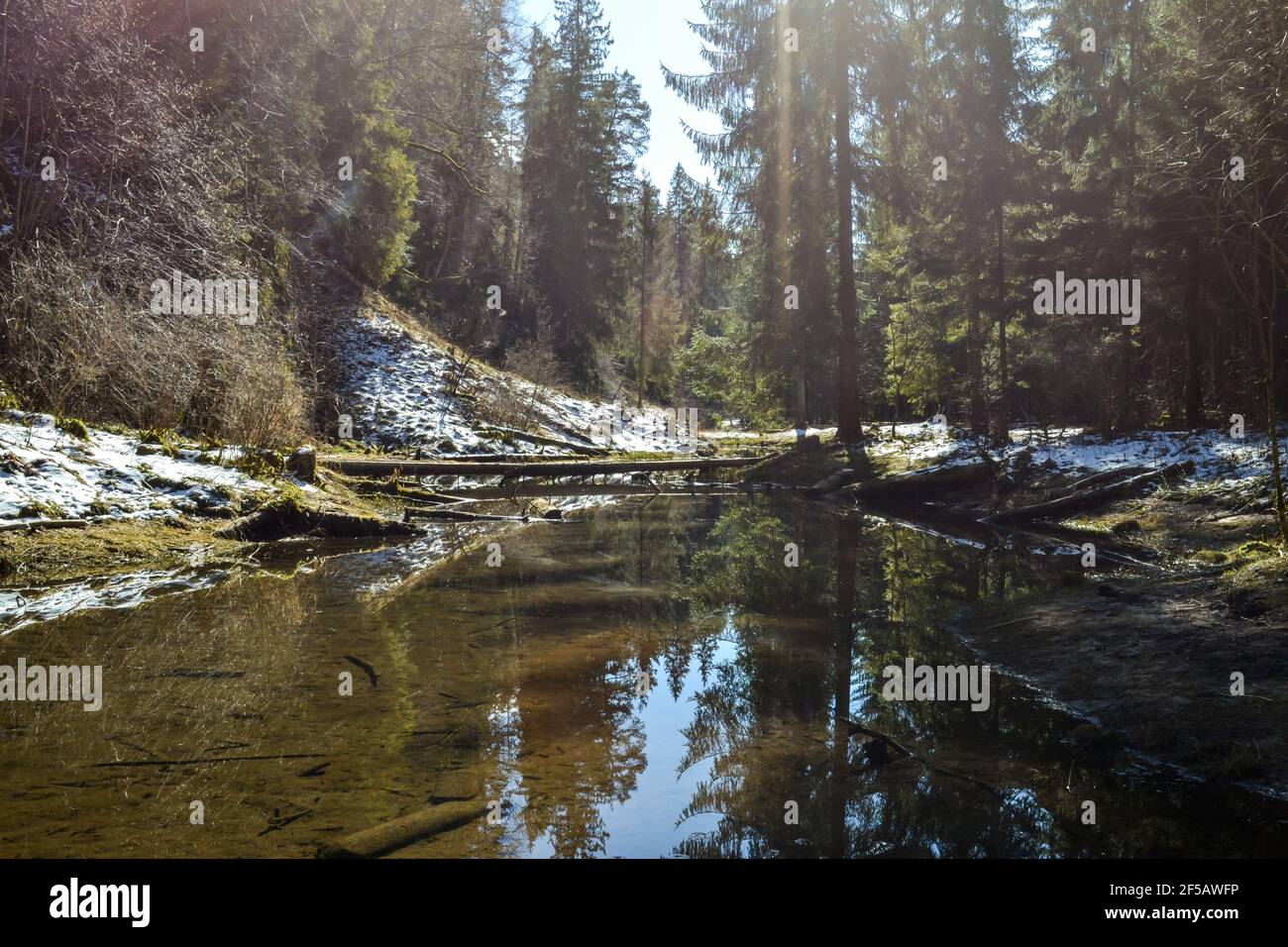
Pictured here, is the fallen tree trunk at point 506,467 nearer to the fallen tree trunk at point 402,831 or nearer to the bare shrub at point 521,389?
the bare shrub at point 521,389

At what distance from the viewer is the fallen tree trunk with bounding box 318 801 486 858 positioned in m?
3.12

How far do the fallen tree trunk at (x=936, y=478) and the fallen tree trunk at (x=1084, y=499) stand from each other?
243cm

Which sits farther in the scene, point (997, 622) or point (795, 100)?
point (795, 100)

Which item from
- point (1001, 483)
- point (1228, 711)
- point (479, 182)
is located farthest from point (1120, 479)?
point (479, 182)

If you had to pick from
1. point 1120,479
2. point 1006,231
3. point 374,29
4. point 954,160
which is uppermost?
point 374,29

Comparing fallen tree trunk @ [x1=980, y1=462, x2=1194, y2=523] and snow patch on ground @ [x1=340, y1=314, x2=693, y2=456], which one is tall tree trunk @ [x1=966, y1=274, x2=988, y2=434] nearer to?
fallen tree trunk @ [x1=980, y1=462, x2=1194, y2=523]

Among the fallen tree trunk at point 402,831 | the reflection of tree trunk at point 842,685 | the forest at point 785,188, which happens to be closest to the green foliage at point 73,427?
the forest at point 785,188

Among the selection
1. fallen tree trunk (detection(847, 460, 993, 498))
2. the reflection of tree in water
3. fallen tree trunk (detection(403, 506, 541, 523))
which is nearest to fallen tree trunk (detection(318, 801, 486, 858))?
the reflection of tree in water

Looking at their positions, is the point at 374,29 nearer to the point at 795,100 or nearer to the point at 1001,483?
the point at 795,100

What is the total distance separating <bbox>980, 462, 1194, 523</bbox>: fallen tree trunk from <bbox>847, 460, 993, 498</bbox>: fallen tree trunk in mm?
2429

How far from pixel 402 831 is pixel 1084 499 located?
13.6 meters

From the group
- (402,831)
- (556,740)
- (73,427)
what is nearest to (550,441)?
(73,427)

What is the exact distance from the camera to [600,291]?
147ft
